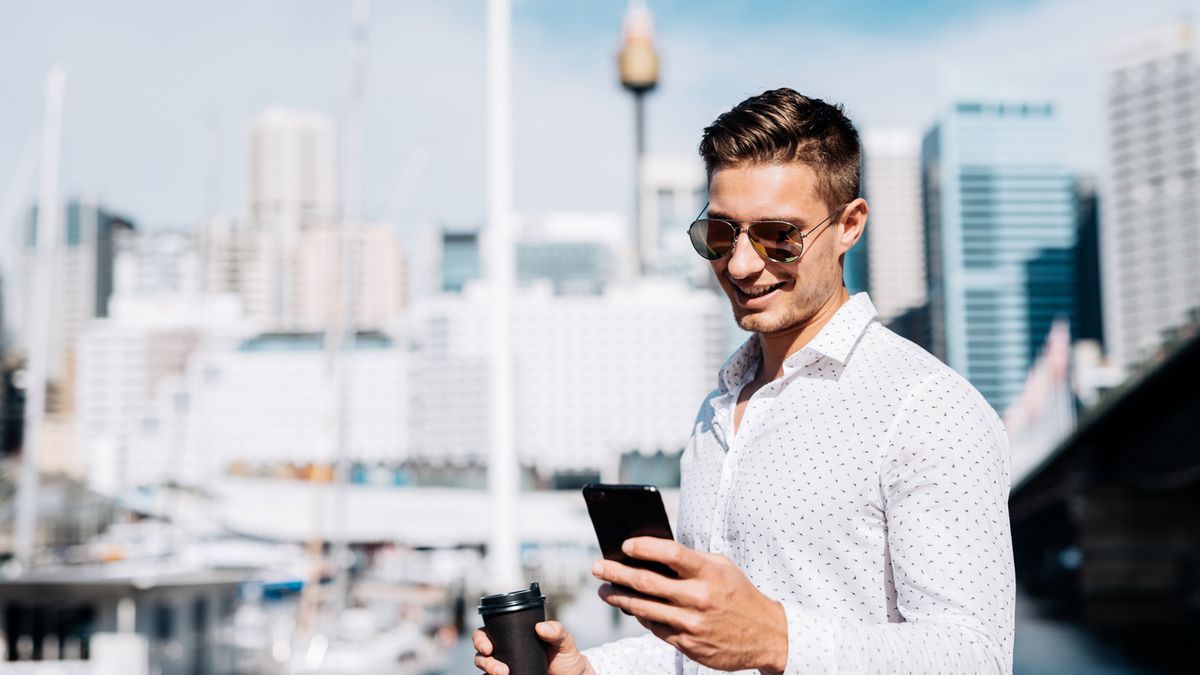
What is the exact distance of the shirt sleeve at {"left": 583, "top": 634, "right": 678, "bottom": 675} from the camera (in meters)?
2.19

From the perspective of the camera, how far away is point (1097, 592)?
169ft

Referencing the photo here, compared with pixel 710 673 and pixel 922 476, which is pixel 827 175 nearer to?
pixel 922 476

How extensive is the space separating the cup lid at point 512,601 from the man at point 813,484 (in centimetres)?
5

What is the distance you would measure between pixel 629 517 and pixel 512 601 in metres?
0.40

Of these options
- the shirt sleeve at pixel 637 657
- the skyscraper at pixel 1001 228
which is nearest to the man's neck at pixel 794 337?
the shirt sleeve at pixel 637 657

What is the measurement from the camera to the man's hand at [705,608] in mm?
1467

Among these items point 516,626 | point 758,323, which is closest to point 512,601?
point 516,626

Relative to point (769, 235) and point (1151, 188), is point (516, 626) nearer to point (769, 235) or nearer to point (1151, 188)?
point (769, 235)

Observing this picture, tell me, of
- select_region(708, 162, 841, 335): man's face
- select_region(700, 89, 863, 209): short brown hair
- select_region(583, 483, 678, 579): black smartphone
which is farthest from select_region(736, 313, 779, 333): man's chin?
select_region(583, 483, 678, 579): black smartphone

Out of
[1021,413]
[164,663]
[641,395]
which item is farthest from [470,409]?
[164,663]

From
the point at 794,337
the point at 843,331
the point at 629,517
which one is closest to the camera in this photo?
the point at 629,517

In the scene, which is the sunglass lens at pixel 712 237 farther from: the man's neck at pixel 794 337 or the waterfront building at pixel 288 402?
the waterfront building at pixel 288 402

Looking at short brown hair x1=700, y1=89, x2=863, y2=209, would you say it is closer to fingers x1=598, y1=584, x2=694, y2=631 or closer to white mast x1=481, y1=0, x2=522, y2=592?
fingers x1=598, y1=584, x2=694, y2=631

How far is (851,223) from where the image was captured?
2.08m
